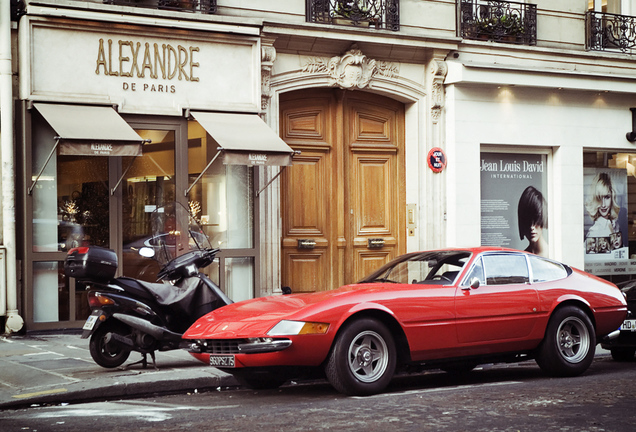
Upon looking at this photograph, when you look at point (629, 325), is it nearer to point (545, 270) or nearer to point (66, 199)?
point (545, 270)

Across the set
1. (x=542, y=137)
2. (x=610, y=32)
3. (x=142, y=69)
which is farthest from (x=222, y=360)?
(x=610, y=32)

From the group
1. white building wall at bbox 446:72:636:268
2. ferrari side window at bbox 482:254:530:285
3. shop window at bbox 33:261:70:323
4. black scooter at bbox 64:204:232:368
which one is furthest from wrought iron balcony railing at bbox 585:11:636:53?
shop window at bbox 33:261:70:323

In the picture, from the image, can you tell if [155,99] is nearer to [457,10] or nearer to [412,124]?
[412,124]

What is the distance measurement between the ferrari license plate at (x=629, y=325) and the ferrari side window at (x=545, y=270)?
1.53 m

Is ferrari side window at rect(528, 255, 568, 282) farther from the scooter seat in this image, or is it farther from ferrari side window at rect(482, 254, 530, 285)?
the scooter seat

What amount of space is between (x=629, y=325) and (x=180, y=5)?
8.04 m

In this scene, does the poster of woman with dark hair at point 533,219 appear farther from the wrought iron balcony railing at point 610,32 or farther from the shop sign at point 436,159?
the wrought iron balcony railing at point 610,32

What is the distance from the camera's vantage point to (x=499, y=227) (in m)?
16.9

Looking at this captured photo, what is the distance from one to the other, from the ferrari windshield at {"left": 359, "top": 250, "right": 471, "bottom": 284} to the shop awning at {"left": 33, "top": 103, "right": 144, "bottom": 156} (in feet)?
15.1

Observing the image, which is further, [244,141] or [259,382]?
[244,141]

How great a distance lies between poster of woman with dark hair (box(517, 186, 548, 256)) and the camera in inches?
674

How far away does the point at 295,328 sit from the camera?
754cm

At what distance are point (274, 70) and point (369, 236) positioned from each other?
3.39m

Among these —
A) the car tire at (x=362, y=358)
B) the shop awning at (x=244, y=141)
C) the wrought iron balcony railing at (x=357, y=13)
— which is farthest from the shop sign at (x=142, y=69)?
the car tire at (x=362, y=358)
